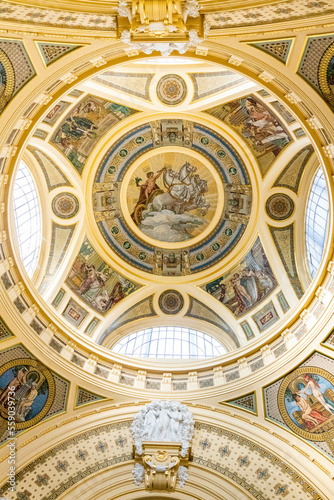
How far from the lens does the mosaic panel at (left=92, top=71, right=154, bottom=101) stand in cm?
1955

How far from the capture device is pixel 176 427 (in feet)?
53.4

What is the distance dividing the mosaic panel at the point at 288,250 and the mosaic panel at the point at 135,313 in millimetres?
6439

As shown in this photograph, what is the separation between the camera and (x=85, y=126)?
67.1 ft

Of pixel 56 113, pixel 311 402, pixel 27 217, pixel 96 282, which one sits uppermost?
pixel 56 113

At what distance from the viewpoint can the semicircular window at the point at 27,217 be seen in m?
19.5

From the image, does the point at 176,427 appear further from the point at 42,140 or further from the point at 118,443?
the point at 42,140

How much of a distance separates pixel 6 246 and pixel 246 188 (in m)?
10.9

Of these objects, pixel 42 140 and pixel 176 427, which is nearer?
pixel 176 427

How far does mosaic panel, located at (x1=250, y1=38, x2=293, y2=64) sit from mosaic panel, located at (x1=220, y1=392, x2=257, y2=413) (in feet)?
34.1

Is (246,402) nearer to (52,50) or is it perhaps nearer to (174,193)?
(174,193)

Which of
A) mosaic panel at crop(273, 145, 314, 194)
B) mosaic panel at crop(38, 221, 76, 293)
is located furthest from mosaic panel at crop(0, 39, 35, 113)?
mosaic panel at crop(273, 145, 314, 194)

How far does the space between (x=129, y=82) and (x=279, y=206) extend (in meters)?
7.70

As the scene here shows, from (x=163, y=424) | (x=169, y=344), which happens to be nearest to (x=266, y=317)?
(x=169, y=344)

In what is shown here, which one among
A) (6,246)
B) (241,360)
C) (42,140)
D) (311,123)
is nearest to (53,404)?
(6,246)
